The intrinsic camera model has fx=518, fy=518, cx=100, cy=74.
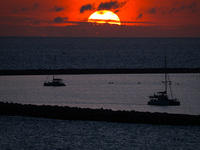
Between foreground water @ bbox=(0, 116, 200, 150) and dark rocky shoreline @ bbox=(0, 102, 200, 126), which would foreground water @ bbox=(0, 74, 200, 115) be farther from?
foreground water @ bbox=(0, 116, 200, 150)

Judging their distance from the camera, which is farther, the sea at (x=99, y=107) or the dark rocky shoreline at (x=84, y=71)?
the dark rocky shoreline at (x=84, y=71)

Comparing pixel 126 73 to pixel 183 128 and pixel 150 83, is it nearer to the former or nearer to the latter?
pixel 150 83

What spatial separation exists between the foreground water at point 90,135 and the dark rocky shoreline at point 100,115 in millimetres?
740

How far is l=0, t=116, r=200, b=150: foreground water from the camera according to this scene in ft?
116

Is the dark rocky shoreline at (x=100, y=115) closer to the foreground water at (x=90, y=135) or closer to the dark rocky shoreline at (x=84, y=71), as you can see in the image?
the foreground water at (x=90, y=135)

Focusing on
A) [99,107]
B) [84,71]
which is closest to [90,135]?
[99,107]

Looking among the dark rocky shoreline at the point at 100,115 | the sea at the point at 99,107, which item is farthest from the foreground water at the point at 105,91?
the dark rocky shoreline at the point at 100,115

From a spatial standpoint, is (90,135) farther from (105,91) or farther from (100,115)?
(105,91)

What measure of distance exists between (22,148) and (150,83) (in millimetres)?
44408

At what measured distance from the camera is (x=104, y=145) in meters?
35.4

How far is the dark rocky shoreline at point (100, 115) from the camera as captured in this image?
134 feet

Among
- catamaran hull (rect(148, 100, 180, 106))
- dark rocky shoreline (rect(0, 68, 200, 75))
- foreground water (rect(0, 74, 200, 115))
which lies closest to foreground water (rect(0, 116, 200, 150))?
foreground water (rect(0, 74, 200, 115))

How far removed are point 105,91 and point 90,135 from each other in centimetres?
Answer: 2845

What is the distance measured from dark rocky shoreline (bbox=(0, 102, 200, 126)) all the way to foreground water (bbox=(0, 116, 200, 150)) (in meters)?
0.74
